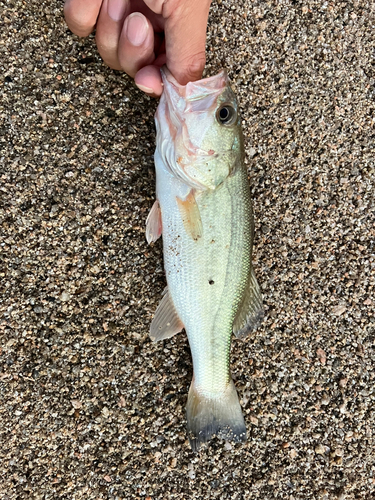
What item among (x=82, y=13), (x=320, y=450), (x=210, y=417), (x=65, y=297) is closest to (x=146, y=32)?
(x=82, y=13)

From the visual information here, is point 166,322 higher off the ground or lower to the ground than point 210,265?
lower

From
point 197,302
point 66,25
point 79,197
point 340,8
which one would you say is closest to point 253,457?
point 197,302

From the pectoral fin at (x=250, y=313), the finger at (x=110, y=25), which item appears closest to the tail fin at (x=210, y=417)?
the pectoral fin at (x=250, y=313)

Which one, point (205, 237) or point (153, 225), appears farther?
point (153, 225)

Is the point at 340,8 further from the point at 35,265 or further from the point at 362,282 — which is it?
the point at 35,265

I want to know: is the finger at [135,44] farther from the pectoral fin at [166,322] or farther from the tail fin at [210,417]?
the tail fin at [210,417]

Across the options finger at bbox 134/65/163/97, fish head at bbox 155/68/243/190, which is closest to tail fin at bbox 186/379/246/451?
fish head at bbox 155/68/243/190

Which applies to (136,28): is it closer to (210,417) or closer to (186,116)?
(186,116)
